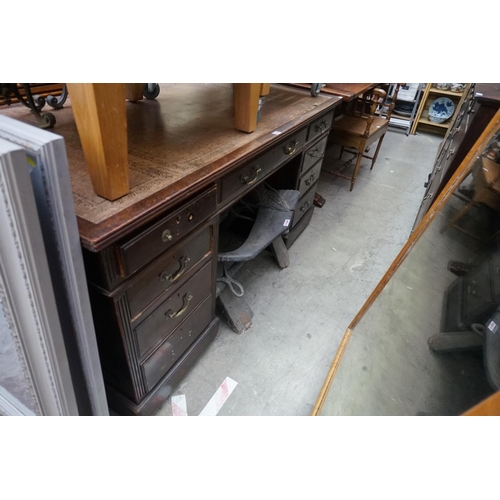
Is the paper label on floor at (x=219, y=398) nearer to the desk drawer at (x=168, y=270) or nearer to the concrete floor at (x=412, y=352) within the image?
the concrete floor at (x=412, y=352)

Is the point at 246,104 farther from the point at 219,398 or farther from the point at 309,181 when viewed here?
the point at 219,398

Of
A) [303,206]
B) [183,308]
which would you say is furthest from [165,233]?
[303,206]

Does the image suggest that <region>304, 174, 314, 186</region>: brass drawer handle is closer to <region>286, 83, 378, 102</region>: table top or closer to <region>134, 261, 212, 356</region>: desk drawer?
<region>286, 83, 378, 102</region>: table top

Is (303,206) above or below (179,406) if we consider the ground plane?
above

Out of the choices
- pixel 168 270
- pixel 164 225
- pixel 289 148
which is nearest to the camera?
pixel 164 225

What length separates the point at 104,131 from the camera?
0.68 meters

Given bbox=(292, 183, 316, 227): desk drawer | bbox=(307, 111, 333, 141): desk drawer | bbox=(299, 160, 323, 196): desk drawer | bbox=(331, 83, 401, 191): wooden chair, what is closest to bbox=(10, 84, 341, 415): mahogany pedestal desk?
bbox=(307, 111, 333, 141): desk drawer

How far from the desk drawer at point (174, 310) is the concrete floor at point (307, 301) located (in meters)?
0.37

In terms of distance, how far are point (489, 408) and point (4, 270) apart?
2.79ft

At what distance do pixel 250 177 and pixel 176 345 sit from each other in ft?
2.15

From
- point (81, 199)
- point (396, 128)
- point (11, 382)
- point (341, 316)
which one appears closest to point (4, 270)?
point (81, 199)

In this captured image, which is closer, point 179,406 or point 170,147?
point 170,147

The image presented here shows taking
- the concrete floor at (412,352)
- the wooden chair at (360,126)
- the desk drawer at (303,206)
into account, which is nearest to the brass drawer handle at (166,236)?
the concrete floor at (412,352)

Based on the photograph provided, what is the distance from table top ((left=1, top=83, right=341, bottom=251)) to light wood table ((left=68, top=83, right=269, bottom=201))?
0.04 meters
